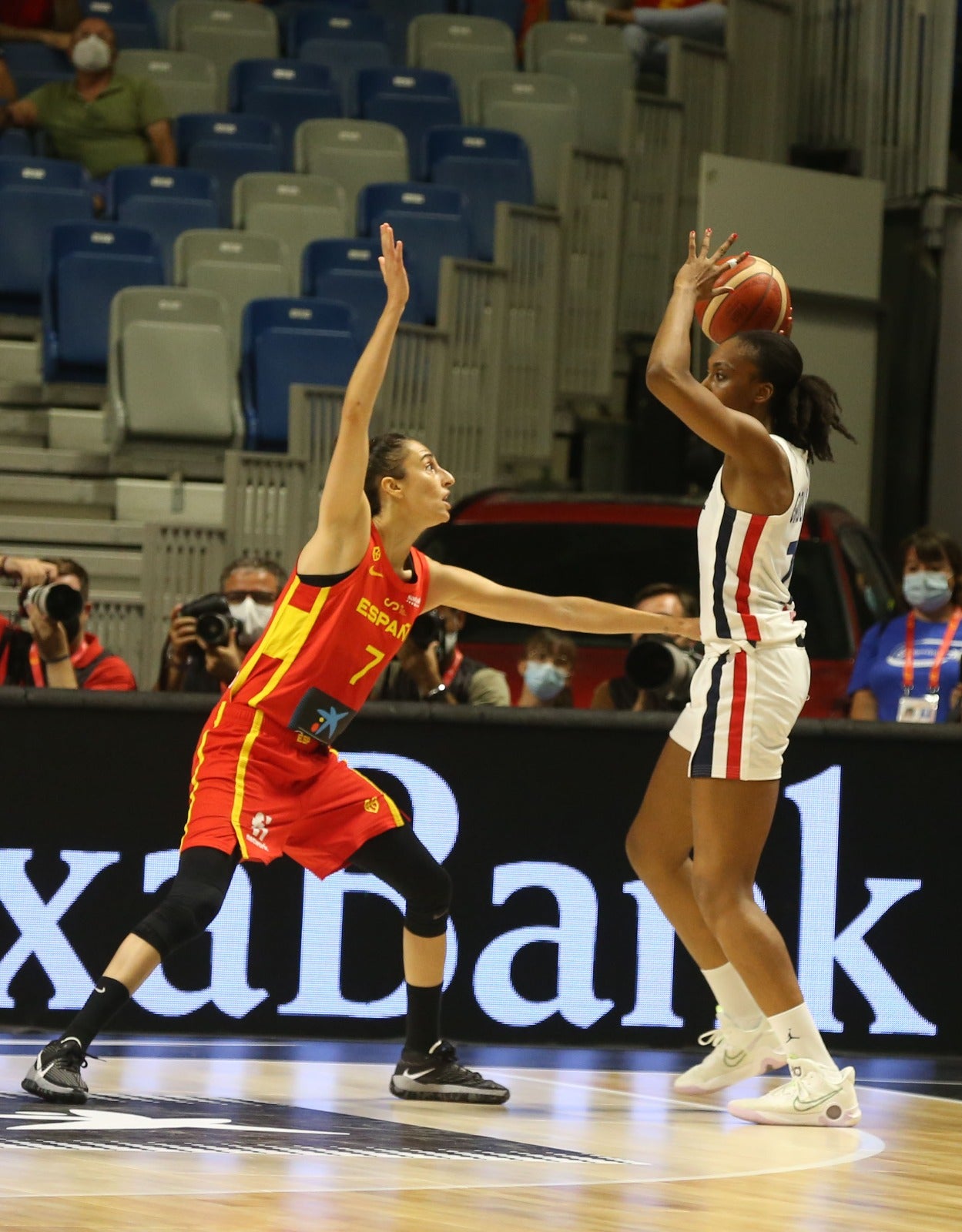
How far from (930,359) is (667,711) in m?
8.49

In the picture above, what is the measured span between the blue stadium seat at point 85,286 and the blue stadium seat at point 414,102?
109 inches

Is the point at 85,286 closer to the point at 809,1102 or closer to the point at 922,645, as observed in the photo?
the point at 922,645

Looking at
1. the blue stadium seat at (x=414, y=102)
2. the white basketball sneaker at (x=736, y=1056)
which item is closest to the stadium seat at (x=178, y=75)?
the blue stadium seat at (x=414, y=102)

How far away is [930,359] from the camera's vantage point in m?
14.6

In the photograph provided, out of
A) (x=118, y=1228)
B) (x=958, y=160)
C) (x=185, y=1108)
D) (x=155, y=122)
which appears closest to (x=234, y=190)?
(x=155, y=122)

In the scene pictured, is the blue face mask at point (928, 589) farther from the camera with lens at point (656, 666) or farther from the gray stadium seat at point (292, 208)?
the gray stadium seat at point (292, 208)

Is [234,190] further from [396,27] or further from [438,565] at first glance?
[438,565]

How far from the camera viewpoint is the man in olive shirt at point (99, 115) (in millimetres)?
14227

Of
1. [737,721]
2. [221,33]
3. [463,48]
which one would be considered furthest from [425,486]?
[221,33]

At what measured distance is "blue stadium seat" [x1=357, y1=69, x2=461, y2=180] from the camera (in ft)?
49.9

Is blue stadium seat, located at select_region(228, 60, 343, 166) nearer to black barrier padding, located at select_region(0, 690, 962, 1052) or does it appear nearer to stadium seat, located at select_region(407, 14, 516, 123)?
stadium seat, located at select_region(407, 14, 516, 123)

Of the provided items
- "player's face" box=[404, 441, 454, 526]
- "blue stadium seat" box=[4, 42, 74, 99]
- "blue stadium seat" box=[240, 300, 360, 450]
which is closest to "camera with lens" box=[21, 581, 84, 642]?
"player's face" box=[404, 441, 454, 526]

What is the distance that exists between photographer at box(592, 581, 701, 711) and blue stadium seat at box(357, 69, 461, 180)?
306 inches

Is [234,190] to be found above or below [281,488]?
above
